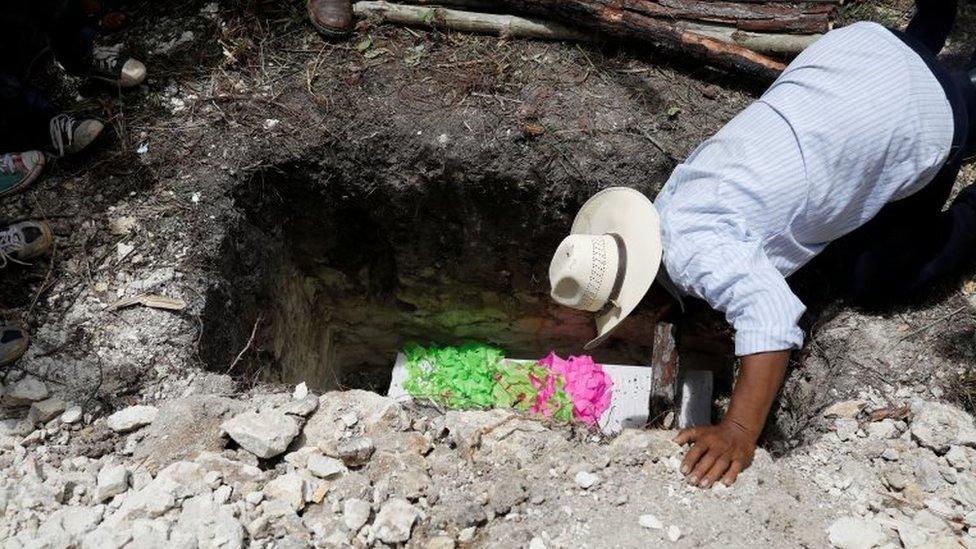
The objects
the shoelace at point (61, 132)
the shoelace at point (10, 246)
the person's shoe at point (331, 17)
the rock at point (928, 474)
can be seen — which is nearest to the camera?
the rock at point (928, 474)

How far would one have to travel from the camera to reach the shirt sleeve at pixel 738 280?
229 cm

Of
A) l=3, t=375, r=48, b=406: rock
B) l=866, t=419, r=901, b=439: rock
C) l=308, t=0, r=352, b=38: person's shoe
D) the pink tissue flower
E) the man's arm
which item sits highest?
l=308, t=0, r=352, b=38: person's shoe

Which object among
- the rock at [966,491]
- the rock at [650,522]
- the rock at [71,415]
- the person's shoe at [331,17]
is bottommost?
the rock at [71,415]

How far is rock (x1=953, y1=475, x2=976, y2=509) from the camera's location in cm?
235

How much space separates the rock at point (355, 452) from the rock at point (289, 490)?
158 millimetres

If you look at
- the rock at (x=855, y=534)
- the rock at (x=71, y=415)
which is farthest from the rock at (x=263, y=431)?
the rock at (x=855, y=534)

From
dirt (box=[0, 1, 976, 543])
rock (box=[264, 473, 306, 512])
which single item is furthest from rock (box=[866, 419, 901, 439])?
rock (box=[264, 473, 306, 512])

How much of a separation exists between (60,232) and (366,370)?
2157 millimetres

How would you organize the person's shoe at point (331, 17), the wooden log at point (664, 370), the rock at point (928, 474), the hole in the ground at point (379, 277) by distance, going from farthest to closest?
the person's shoe at point (331, 17) → the hole in the ground at point (379, 277) → the wooden log at point (664, 370) → the rock at point (928, 474)

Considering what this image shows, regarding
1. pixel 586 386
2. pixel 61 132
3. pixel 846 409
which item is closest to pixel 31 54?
pixel 61 132

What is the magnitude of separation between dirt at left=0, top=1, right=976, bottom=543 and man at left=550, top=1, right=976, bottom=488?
601 mm

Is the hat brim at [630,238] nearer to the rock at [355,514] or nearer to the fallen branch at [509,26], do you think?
the rock at [355,514]

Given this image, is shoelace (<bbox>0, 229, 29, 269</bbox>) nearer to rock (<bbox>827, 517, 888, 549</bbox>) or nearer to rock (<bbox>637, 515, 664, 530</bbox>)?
rock (<bbox>637, 515, 664, 530</bbox>)

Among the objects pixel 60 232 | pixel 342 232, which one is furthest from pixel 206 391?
pixel 342 232
